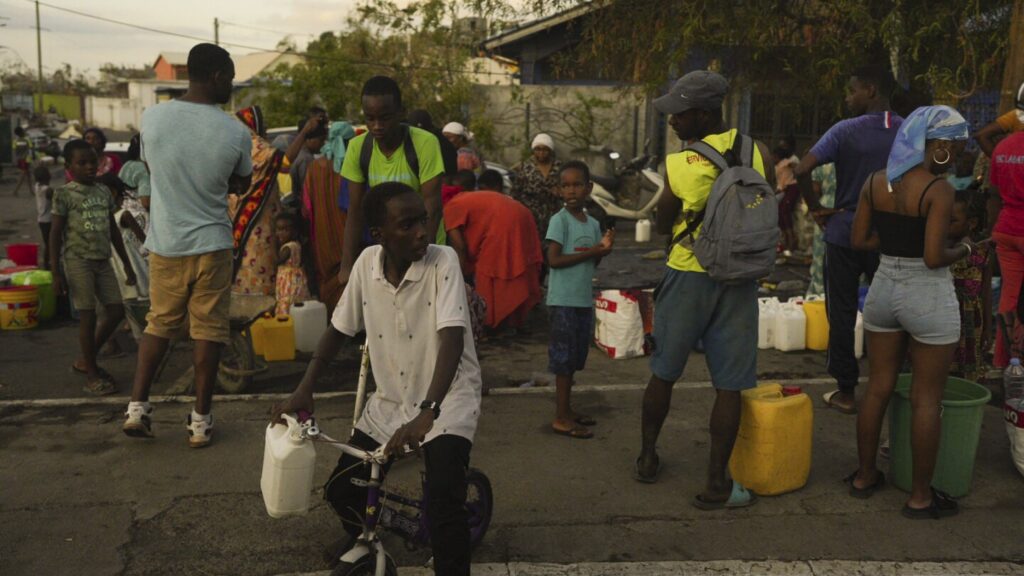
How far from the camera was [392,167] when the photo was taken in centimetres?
558

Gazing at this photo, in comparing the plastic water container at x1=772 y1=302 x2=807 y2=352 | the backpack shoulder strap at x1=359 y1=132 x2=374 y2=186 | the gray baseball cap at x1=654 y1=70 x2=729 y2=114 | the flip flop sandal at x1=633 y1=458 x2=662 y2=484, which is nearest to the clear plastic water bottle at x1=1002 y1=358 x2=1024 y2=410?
the flip flop sandal at x1=633 y1=458 x2=662 y2=484

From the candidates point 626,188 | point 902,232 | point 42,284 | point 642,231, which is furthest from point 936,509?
point 626,188

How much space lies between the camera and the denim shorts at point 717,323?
457 cm

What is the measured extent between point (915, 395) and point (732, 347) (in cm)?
89

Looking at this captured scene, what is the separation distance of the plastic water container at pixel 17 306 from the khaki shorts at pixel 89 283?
215 centimetres

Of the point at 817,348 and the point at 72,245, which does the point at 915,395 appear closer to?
the point at 817,348

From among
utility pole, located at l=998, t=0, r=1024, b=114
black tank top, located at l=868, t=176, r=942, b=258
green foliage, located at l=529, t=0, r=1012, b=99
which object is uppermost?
green foliage, located at l=529, t=0, r=1012, b=99

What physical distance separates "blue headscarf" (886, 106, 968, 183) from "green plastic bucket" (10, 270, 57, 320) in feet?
24.4

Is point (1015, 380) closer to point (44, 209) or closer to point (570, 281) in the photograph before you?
point (570, 281)

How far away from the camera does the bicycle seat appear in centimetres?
1780

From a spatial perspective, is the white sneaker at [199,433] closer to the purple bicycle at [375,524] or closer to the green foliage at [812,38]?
the purple bicycle at [375,524]

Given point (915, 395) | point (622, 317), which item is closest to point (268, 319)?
point (622, 317)

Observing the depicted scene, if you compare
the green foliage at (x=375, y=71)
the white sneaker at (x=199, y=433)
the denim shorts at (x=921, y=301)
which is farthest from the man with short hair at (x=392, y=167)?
the green foliage at (x=375, y=71)

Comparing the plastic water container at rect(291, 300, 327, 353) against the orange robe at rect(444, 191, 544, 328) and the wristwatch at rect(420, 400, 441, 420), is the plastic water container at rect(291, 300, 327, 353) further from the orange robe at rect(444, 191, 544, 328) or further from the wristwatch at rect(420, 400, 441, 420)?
the wristwatch at rect(420, 400, 441, 420)
